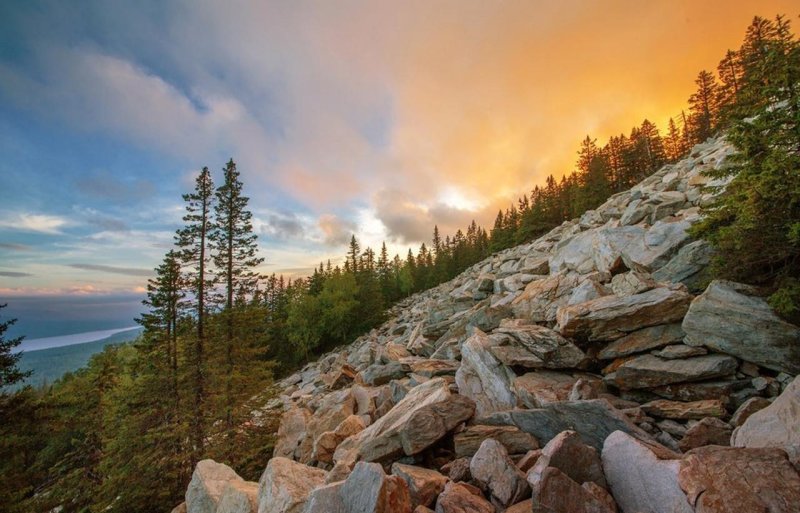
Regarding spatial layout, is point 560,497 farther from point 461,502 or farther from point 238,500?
point 238,500

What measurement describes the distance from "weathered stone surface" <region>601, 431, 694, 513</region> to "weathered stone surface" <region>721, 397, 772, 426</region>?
2679 millimetres

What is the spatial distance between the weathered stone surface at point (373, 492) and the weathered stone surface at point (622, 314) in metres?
6.60

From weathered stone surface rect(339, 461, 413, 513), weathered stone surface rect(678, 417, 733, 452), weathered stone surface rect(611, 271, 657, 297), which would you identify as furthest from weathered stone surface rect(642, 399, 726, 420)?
weathered stone surface rect(339, 461, 413, 513)

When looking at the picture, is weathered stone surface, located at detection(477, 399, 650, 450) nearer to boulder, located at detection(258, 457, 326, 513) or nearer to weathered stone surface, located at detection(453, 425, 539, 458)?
weathered stone surface, located at detection(453, 425, 539, 458)

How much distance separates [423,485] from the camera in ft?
18.2

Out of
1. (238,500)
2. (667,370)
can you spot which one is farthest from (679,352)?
(238,500)

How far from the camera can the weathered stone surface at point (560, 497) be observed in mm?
4113

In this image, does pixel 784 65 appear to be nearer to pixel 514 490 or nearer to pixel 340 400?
pixel 514 490

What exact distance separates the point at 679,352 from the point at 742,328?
50.9 inches

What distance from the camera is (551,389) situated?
7914 mm

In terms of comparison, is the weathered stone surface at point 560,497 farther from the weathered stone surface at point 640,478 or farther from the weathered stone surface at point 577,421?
the weathered stone surface at point 577,421

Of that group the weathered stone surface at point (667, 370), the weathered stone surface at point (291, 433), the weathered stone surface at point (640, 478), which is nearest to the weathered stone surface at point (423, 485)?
the weathered stone surface at point (640, 478)

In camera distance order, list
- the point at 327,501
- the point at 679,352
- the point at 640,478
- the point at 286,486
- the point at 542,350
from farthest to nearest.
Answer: the point at 542,350 → the point at 679,352 → the point at 286,486 → the point at 327,501 → the point at 640,478

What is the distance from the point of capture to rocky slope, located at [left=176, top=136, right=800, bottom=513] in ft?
14.3
